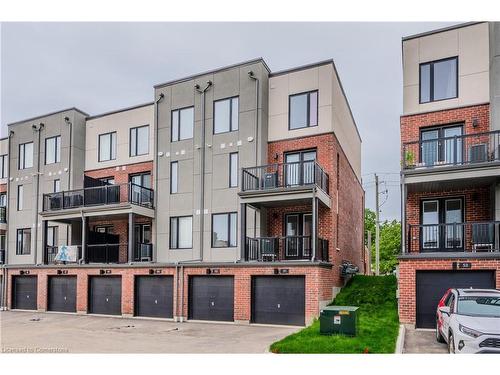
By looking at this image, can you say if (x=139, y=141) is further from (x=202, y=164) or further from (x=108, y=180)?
(x=202, y=164)

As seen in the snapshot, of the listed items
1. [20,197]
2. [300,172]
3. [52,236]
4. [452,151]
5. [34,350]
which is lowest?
[34,350]

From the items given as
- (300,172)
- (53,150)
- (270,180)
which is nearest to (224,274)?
(270,180)

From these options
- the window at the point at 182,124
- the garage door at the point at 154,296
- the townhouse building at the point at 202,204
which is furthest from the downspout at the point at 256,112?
the garage door at the point at 154,296

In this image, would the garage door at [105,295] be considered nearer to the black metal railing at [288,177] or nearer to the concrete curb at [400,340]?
the black metal railing at [288,177]

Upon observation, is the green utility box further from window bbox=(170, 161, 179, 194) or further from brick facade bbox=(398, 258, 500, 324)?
window bbox=(170, 161, 179, 194)

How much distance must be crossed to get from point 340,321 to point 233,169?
962 cm

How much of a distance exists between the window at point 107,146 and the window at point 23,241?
6.02 meters

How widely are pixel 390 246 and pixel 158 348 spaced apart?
40.6m

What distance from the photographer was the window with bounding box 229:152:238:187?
2008 centimetres

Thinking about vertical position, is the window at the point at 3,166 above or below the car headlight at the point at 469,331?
above

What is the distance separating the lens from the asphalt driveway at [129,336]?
12.6 meters

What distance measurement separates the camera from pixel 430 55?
1711 cm

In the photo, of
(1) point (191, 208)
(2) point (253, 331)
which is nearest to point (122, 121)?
(1) point (191, 208)

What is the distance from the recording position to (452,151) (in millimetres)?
16031
